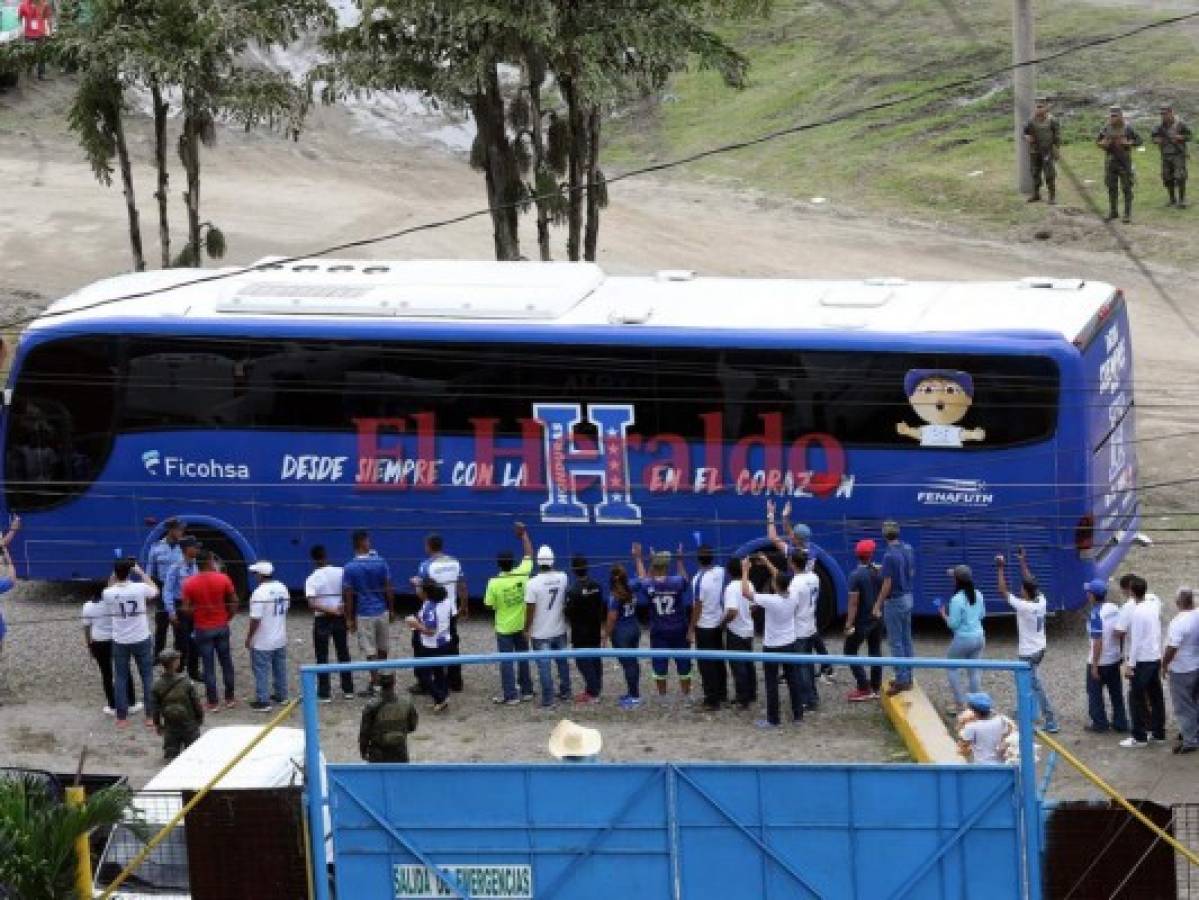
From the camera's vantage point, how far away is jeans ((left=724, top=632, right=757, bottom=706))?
20.1m

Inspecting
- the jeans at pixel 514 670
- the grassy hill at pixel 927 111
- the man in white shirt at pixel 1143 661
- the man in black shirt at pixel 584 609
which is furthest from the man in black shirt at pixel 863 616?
the grassy hill at pixel 927 111

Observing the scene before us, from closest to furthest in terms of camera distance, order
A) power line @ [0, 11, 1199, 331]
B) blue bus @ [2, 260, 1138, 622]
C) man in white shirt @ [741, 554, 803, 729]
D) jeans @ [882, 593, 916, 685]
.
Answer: man in white shirt @ [741, 554, 803, 729], jeans @ [882, 593, 916, 685], blue bus @ [2, 260, 1138, 622], power line @ [0, 11, 1199, 331]

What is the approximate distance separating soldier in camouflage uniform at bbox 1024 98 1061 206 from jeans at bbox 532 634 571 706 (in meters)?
16.6

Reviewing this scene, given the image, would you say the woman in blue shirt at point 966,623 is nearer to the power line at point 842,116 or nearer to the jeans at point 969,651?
the jeans at point 969,651

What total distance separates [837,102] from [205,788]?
27.1 meters

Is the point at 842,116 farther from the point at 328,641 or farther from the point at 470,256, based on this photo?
the point at 328,641

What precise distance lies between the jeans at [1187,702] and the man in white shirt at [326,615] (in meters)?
6.97

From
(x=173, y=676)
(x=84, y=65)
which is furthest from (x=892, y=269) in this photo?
(x=173, y=676)

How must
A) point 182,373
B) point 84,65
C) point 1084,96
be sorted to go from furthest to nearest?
point 1084,96, point 84,65, point 182,373

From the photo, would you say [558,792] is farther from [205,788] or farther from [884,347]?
[884,347]

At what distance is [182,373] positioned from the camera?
23.1m

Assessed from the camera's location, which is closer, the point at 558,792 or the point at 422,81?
the point at 558,792

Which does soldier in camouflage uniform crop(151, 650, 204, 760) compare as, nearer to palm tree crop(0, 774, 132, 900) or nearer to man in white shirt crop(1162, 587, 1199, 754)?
palm tree crop(0, 774, 132, 900)

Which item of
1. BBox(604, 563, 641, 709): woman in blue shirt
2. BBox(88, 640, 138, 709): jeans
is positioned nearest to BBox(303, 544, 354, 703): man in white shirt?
BBox(88, 640, 138, 709): jeans
